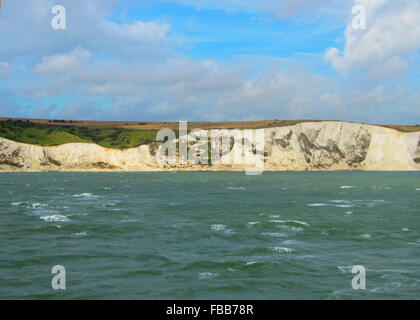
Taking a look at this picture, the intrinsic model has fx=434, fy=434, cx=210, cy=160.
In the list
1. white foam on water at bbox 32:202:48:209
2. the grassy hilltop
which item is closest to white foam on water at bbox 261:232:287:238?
white foam on water at bbox 32:202:48:209

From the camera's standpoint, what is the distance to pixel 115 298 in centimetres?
1795

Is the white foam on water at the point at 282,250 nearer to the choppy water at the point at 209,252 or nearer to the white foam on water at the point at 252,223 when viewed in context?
the choppy water at the point at 209,252

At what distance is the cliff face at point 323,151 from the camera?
6432 inches

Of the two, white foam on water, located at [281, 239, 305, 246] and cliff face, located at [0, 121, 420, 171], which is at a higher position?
cliff face, located at [0, 121, 420, 171]

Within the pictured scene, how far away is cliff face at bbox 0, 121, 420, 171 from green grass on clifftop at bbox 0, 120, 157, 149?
24.1ft

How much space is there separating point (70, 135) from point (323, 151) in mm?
98353

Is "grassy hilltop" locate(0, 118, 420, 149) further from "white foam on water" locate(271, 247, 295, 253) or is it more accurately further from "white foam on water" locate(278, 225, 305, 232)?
"white foam on water" locate(271, 247, 295, 253)

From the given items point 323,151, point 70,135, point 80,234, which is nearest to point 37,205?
point 80,234

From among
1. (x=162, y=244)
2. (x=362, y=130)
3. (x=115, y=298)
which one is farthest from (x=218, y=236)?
(x=362, y=130)

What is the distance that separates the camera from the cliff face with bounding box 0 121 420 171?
6432 inches

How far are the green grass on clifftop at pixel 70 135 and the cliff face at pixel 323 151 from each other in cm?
735

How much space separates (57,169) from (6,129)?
2817 centimetres

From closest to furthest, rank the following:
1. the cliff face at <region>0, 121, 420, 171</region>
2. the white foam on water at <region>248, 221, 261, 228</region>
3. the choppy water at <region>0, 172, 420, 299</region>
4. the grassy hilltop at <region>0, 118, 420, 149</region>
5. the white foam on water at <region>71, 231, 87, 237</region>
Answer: the choppy water at <region>0, 172, 420, 299</region>, the white foam on water at <region>71, 231, 87, 237</region>, the white foam on water at <region>248, 221, 261, 228</region>, the grassy hilltop at <region>0, 118, 420, 149</region>, the cliff face at <region>0, 121, 420, 171</region>

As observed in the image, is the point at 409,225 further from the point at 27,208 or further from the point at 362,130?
the point at 362,130
